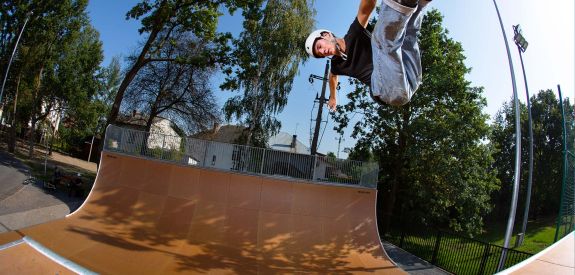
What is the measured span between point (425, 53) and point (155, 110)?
1583 centimetres

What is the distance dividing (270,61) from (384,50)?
18336mm

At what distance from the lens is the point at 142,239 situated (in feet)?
27.0

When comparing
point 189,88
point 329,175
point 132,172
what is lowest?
point 132,172

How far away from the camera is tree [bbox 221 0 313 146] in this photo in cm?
1884

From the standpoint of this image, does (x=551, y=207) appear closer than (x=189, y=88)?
Yes

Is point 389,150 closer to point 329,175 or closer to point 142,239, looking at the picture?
point 329,175

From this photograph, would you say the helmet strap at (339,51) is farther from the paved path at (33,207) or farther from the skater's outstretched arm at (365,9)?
the paved path at (33,207)

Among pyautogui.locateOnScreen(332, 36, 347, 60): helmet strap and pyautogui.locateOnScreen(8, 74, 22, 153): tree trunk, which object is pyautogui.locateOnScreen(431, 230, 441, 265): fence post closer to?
pyautogui.locateOnScreen(332, 36, 347, 60): helmet strap

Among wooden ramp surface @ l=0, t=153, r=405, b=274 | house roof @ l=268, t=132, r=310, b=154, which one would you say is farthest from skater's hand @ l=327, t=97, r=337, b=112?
house roof @ l=268, t=132, r=310, b=154

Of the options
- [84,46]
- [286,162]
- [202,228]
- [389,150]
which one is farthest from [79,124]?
[389,150]

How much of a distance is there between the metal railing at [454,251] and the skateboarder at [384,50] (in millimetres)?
9034

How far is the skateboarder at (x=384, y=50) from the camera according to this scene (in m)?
1.48

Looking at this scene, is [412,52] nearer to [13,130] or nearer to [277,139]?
[277,139]

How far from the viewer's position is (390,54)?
1614 millimetres
